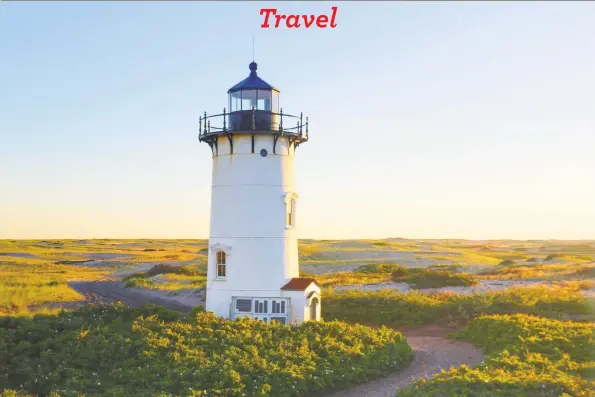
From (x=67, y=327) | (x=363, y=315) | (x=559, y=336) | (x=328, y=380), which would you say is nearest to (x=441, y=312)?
(x=363, y=315)

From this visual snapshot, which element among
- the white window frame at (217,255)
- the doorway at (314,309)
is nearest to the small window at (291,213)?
the white window frame at (217,255)

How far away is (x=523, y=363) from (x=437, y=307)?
994cm

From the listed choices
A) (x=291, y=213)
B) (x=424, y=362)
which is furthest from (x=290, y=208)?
(x=424, y=362)

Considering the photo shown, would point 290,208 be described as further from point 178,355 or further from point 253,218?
point 178,355

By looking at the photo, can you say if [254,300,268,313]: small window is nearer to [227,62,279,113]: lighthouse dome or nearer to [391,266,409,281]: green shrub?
[227,62,279,113]: lighthouse dome

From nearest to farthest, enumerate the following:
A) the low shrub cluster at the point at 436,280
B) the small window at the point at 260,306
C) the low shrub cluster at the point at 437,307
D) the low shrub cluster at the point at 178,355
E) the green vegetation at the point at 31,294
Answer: the low shrub cluster at the point at 178,355 < the small window at the point at 260,306 < the low shrub cluster at the point at 437,307 < the green vegetation at the point at 31,294 < the low shrub cluster at the point at 436,280

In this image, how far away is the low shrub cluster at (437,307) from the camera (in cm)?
2658

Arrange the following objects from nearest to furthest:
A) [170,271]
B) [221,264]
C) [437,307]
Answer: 1. [221,264]
2. [437,307]
3. [170,271]

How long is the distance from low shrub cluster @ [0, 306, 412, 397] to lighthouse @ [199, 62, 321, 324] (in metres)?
1.67

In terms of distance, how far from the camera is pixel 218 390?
48.1 feet

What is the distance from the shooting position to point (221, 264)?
72.4 ft

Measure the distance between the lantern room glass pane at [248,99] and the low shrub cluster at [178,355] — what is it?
291 inches

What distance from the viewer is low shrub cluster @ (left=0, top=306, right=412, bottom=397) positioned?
14.9 metres

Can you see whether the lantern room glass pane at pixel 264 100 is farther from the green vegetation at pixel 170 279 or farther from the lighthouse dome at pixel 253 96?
the green vegetation at pixel 170 279
